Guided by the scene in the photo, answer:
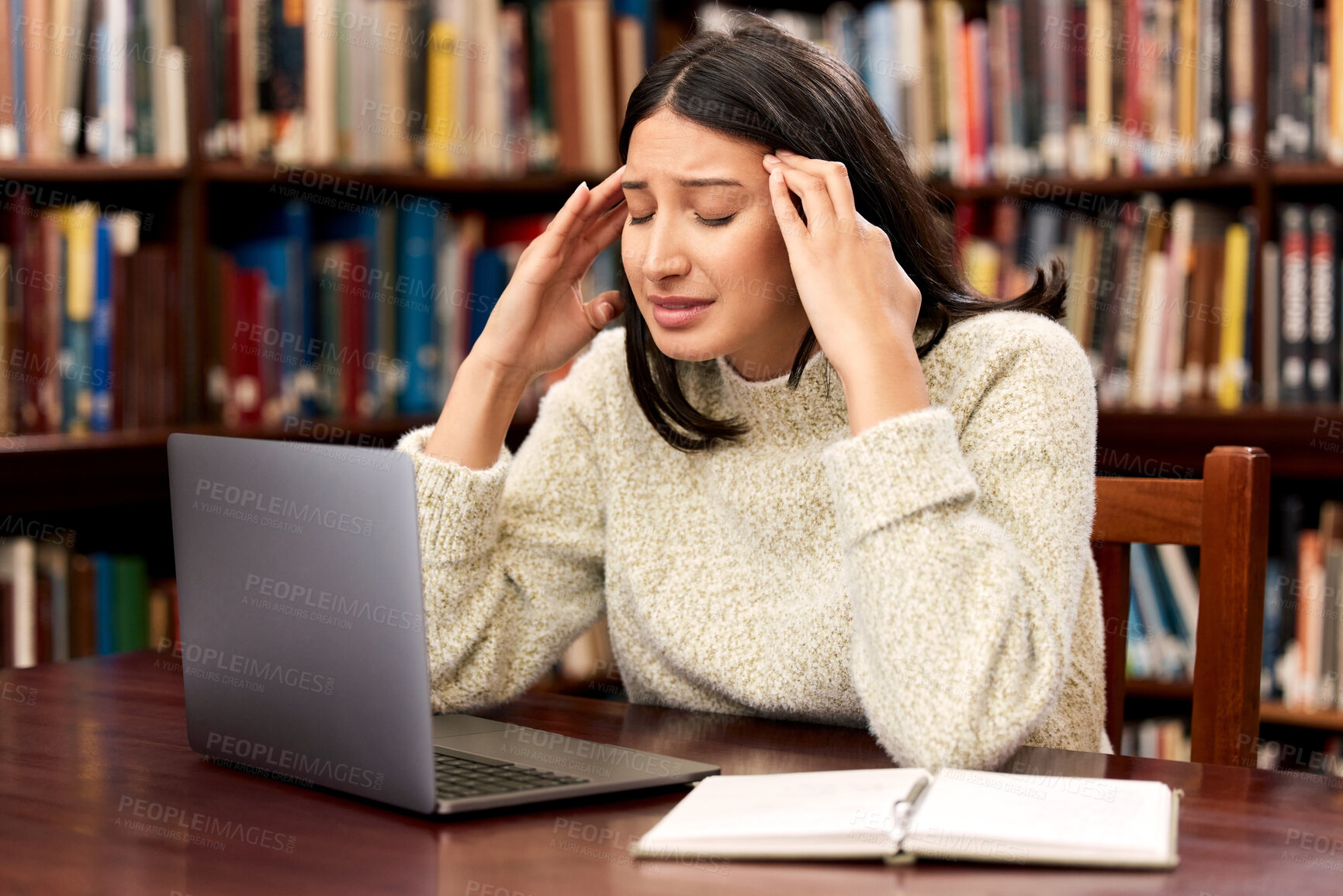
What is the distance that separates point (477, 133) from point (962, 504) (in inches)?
67.0

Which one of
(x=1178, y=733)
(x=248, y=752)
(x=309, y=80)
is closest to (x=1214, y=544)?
(x=248, y=752)

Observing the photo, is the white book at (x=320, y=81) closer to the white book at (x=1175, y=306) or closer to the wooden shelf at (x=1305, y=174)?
the white book at (x=1175, y=306)

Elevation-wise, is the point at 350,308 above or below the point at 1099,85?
below

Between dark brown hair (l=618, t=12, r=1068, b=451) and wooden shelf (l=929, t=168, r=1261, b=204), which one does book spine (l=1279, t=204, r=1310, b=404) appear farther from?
dark brown hair (l=618, t=12, r=1068, b=451)

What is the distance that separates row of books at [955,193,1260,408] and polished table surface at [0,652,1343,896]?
59.0 inches

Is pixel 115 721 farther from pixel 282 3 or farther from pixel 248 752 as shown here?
pixel 282 3

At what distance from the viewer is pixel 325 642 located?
83 centimetres

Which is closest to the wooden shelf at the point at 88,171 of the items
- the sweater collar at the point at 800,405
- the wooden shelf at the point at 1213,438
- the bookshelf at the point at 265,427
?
the bookshelf at the point at 265,427

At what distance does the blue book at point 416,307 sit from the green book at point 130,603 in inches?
21.6

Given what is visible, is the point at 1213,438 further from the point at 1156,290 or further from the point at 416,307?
the point at 416,307

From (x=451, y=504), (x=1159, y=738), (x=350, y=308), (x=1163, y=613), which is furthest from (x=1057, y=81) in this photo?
(x=451, y=504)

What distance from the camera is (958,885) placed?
26.9 inches

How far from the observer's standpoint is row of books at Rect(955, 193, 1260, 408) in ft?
7.41

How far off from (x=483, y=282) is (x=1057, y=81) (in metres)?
1.07
